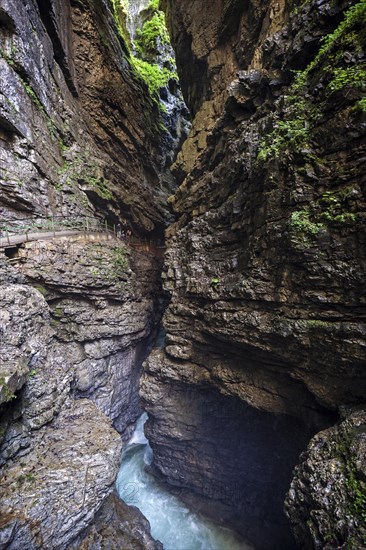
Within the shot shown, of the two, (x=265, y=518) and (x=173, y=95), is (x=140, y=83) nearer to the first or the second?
(x=173, y=95)

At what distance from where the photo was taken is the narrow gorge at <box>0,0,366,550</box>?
5039 millimetres

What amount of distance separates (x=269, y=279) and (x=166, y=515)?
35.1 ft

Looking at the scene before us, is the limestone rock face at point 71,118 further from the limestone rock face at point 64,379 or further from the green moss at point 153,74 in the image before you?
the limestone rock face at point 64,379

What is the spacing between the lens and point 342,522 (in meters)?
4.09

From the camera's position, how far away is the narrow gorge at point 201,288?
198 inches

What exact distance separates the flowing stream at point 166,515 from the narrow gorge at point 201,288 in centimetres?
14

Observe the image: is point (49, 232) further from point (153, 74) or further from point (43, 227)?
point (153, 74)

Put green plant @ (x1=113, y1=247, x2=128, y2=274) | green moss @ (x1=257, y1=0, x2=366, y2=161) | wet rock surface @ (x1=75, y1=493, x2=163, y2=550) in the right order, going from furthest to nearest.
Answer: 1. green plant @ (x1=113, y1=247, x2=128, y2=274)
2. wet rock surface @ (x1=75, y1=493, x2=163, y2=550)
3. green moss @ (x1=257, y1=0, x2=366, y2=161)

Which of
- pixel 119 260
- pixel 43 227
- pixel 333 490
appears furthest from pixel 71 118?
pixel 333 490

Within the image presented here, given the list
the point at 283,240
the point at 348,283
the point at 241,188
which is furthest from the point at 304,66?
the point at 348,283

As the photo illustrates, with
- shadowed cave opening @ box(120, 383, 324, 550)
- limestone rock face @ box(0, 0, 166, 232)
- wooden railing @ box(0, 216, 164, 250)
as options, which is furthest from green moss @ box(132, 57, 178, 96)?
shadowed cave opening @ box(120, 383, 324, 550)

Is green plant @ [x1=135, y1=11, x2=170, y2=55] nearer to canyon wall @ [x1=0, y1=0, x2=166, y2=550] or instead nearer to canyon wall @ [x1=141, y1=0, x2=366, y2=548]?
canyon wall @ [x1=0, y1=0, x2=166, y2=550]

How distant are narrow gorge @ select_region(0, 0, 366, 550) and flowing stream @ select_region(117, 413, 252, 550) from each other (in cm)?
14

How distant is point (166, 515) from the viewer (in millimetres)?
9789
